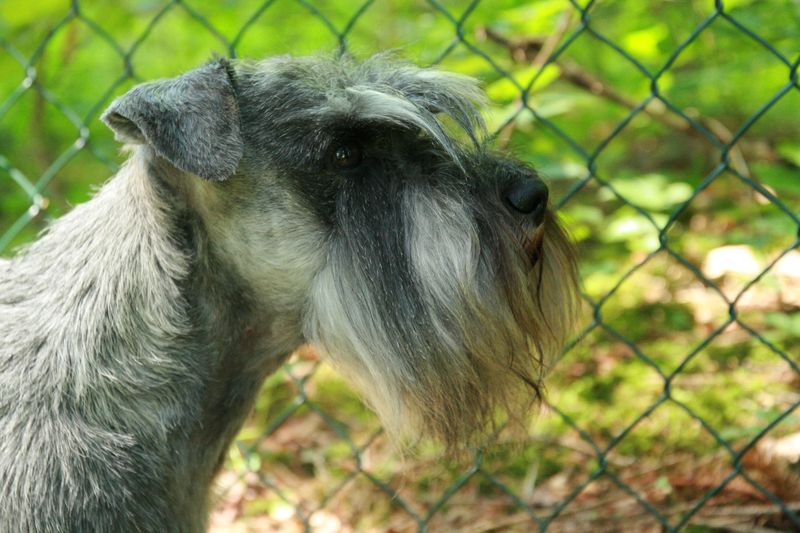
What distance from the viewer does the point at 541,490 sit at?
133 inches

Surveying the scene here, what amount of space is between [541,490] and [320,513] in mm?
960

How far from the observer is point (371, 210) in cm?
216

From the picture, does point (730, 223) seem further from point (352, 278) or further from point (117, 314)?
point (117, 314)

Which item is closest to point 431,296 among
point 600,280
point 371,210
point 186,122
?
point 371,210

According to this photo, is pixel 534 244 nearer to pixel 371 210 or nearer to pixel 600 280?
pixel 371 210

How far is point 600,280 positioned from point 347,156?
2.70 meters

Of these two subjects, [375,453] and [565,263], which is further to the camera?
[375,453]

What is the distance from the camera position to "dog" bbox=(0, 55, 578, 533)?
82.2 inches

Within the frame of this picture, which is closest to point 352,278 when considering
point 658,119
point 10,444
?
point 10,444

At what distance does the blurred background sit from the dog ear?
0.61m

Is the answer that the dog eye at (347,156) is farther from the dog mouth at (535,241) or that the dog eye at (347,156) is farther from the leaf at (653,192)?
the leaf at (653,192)

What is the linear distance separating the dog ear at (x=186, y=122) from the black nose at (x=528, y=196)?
0.70 m

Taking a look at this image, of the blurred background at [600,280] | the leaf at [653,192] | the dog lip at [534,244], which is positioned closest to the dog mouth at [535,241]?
the dog lip at [534,244]

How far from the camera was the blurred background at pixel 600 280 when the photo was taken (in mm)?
3031
